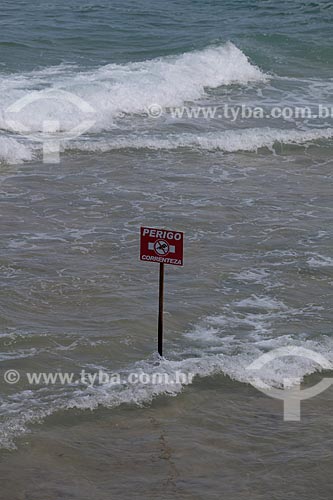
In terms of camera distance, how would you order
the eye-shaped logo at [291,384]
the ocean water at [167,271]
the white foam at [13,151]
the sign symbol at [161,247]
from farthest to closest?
the white foam at [13,151]
the sign symbol at [161,247]
the eye-shaped logo at [291,384]
the ocean water at [167,271]

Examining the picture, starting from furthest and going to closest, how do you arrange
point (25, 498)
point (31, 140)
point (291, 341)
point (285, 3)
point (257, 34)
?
point (285, 3) < point (257, 34) < point (31, 140) < point (291, 341) < point (25, 498)

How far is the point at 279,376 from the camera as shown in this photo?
850 centimetres

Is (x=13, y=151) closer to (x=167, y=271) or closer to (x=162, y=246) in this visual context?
(x=167, y=271)

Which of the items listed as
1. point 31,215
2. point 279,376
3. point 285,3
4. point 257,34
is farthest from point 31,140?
point 285,3

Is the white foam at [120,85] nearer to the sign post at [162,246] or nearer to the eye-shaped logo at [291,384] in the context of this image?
the eye-shaped logo at [291,384]

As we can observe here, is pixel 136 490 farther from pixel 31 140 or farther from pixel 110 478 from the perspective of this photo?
pixel 31 140

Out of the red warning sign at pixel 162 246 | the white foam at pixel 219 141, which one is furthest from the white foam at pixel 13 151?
the red warning sign at pixel 162 246

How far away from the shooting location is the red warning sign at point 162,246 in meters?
8.05

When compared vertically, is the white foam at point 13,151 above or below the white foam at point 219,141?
below

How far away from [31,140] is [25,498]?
1038cm

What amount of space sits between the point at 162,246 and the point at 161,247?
0.05 feet

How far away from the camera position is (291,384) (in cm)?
840

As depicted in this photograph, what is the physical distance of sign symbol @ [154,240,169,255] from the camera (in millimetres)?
8125

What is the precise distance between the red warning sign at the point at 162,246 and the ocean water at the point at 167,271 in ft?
3.36
